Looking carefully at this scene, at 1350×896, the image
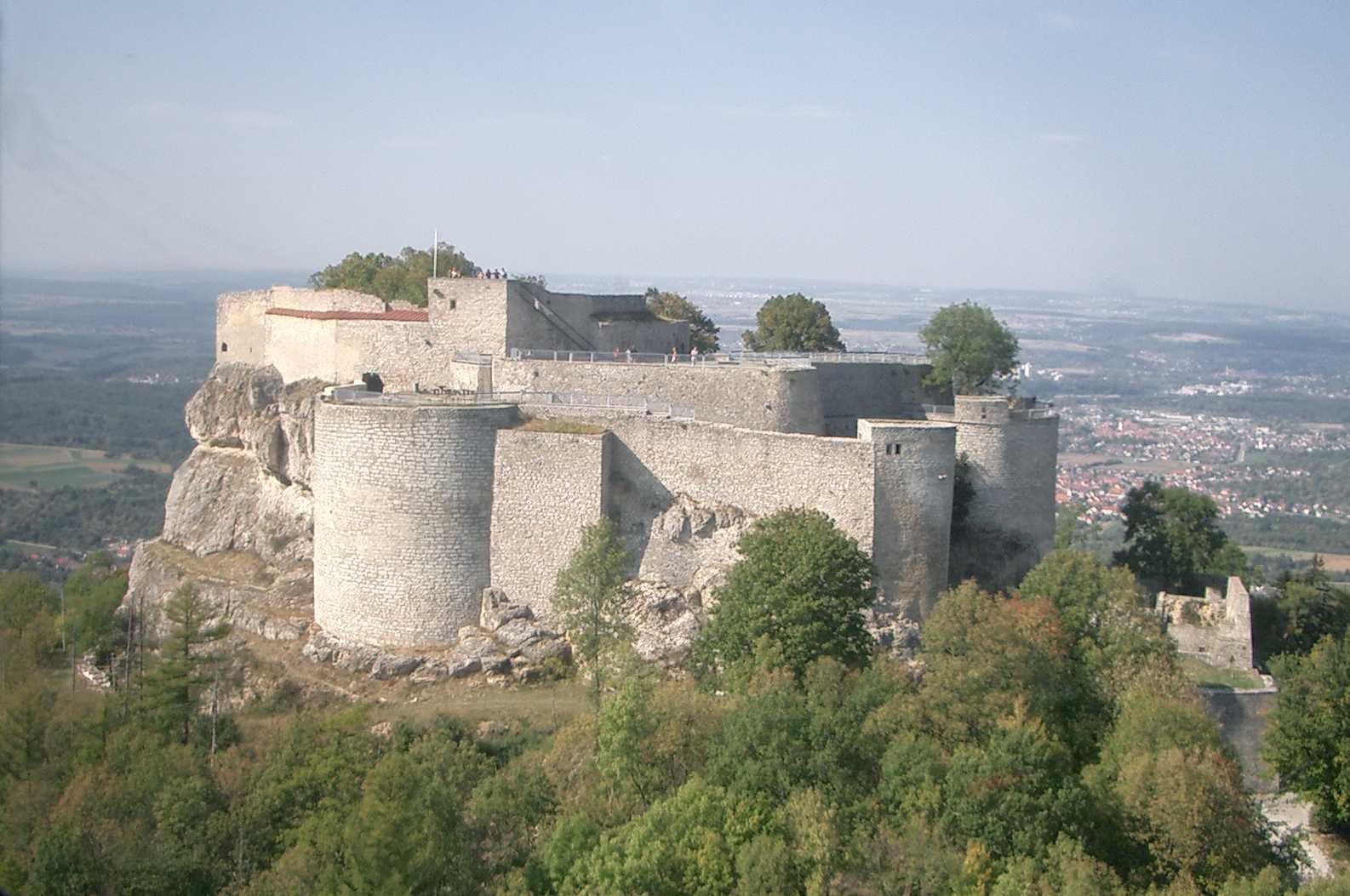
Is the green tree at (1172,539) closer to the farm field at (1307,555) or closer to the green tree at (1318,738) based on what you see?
the green tree at (1318,738)

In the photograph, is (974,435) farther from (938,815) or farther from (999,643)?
(938,815)

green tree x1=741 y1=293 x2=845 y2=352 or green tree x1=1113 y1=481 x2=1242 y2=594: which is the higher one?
green tree x1=741 y1=293 x2=845 y2=352

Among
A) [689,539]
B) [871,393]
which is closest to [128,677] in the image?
[689,539]

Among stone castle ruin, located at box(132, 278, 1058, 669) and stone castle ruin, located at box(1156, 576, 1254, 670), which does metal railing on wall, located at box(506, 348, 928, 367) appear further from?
stone castle ruin, located at box(1156, 576, 1254, 670)

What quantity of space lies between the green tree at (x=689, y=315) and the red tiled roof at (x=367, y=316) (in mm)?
9247

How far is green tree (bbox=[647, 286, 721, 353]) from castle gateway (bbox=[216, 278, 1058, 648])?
10949 millimetres

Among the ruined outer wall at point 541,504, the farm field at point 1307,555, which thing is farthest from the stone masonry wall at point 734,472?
the farm field at point 1307,555

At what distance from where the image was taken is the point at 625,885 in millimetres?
22109

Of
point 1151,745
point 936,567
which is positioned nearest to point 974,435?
point 936,567

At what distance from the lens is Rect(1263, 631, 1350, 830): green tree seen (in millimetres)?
27109

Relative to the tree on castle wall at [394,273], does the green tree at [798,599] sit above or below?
below

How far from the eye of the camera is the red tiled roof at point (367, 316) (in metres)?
37.5

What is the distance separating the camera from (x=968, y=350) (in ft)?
121

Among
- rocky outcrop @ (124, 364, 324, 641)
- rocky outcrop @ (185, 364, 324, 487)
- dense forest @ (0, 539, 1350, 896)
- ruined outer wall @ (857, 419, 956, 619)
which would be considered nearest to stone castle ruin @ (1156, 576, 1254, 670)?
dense forest @ (0, 539, 1350, 896)
